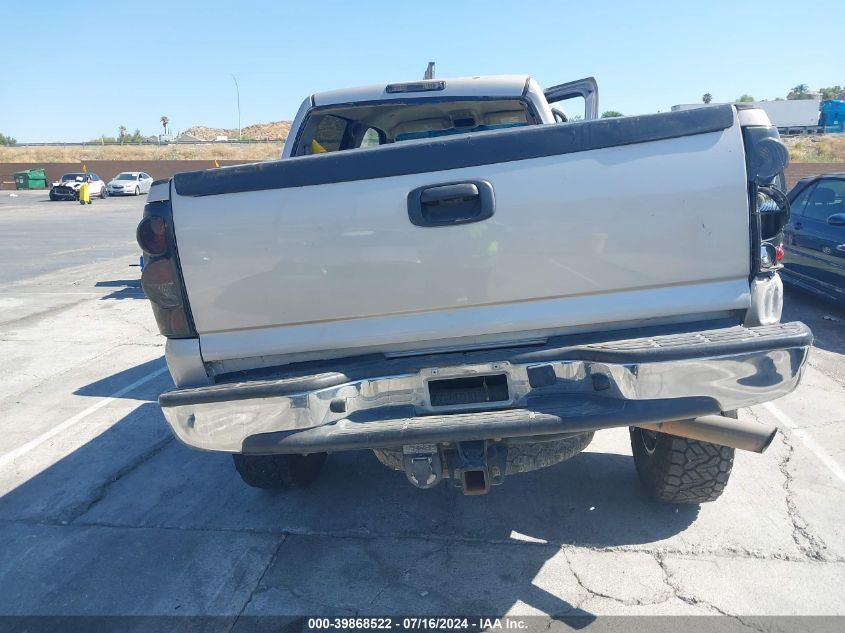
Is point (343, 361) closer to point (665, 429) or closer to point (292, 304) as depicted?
point (292, 304)

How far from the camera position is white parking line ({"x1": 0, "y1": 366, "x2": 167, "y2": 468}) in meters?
4.75

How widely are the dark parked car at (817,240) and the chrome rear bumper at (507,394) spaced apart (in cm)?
546

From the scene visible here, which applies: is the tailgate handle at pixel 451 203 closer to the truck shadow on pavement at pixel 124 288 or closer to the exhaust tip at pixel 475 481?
the exhaust tip at pixel 475 481

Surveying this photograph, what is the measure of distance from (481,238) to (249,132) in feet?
387

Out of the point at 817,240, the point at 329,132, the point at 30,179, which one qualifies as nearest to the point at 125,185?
the point at 30,179

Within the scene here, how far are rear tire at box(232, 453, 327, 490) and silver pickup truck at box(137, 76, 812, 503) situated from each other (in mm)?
948

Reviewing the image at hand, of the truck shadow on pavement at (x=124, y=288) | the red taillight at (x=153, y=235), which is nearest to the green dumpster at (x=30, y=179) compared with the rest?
the truck shadow on pavement at (x=124, y=288)

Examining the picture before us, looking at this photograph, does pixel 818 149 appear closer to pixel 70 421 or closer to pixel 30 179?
pixel 70 421

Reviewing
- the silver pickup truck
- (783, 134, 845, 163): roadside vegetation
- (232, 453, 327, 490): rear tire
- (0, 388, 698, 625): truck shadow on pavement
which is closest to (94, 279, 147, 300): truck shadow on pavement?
(0, 388, 698, 625): truck shadow on pavement

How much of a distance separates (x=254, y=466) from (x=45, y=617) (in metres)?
1.16

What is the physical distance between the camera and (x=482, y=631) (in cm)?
274

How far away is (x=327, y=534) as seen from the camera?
3.51m

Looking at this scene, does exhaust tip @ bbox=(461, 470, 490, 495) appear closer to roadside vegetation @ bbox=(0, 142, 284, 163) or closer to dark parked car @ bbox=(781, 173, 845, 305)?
dark parked car @ bbox=(781, 173, 845, 305)

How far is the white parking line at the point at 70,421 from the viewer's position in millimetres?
4746
